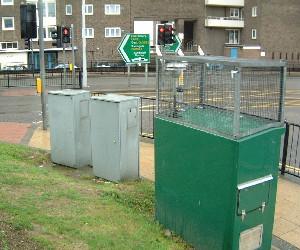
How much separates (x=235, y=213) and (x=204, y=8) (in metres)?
52.6

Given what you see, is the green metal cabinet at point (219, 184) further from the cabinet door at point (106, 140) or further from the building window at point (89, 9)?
the building window at point (89, 9)

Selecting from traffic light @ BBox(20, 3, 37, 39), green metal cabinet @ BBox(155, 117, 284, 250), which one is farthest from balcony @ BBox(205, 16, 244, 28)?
green metal cabinet @ BBox(155, 117, 284, 250)

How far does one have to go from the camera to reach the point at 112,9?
172 ft

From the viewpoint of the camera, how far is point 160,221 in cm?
559

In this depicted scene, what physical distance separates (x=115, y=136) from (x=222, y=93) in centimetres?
278

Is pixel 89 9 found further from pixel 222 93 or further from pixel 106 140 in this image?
pixel 222 93

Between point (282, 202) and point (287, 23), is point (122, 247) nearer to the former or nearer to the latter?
point (282, 202)

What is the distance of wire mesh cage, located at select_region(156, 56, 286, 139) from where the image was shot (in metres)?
4.61

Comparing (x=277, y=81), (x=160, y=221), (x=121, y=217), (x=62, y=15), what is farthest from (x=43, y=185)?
(x=62, y=15)

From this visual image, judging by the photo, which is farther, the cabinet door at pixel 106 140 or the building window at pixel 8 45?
the building window at pixel 8 45

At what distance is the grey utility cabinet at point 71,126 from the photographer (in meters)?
8.30

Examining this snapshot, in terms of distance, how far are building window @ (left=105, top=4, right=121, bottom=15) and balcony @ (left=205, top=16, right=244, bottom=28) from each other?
10.8m

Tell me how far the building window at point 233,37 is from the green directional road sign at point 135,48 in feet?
112

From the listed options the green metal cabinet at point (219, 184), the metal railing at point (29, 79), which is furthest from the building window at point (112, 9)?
the green metal cabinet at point (219, 184)
